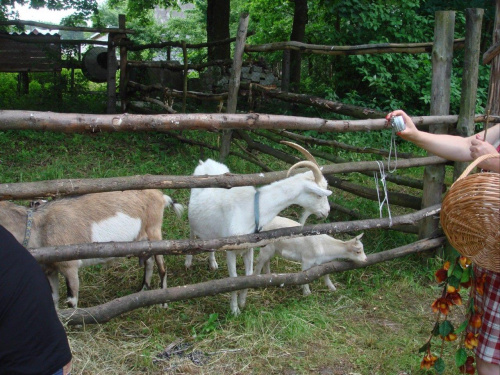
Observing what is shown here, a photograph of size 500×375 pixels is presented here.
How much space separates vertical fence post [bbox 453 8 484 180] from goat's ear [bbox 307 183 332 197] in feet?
5.30

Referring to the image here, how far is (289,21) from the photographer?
16.0 m

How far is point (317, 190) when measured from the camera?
418 centimetres

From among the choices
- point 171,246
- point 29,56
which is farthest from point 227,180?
point 29,56

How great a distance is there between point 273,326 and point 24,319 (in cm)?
260

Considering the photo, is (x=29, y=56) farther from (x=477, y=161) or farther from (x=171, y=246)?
(x=477, y=161)

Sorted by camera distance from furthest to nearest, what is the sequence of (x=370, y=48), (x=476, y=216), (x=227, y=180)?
(x=370, y=48), (x=227, y=180), (x=476, y=216)

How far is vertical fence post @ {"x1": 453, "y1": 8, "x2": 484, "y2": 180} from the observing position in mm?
4824

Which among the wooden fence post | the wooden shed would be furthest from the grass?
the wooden shed

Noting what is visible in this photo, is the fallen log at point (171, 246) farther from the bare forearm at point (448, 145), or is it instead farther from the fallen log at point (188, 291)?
the bare forearm at point (448, 145)

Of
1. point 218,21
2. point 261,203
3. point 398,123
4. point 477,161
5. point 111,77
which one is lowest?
point 261,203

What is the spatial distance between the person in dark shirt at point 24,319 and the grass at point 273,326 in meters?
1.52

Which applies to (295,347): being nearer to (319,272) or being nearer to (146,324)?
(319,272)

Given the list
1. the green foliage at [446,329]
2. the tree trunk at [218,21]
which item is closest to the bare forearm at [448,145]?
the green foliage at [446,329]

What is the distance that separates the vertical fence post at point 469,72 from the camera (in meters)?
4.82
